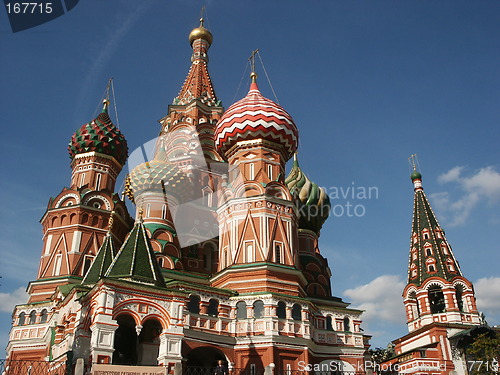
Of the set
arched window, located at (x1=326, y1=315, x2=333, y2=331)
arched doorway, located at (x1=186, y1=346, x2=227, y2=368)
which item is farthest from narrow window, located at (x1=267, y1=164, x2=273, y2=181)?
arched doorway, located at (x1=186, y1=346, x2=227, y2=368)

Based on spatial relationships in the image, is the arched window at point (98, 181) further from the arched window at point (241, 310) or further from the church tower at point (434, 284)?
the church tower at point (434, 284)

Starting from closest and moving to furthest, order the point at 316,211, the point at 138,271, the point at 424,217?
the point at 138,271
the point at 316,211
the point at 424,217

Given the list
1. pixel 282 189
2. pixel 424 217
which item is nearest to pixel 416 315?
pixel 424 217

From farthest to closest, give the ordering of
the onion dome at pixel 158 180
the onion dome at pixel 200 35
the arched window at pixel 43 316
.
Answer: the onion dome at pixel 200 35, the onion dome at pixel 158 180, the arched window at pixel 43 316

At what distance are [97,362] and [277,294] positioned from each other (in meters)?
9.32

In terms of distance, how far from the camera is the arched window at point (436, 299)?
29266mm

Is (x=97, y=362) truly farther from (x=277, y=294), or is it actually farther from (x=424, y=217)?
(x=424, y=217)

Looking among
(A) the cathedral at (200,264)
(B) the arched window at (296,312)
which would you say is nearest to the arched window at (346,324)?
(A) the cathedral at (200,264)

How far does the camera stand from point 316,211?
3033cm

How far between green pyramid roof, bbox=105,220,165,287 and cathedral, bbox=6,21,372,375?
0.14 feet

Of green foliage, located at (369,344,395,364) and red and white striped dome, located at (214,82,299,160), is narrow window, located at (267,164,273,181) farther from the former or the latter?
green foliage, located at (369,344,395,364)

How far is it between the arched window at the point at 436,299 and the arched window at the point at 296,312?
36.1 feet

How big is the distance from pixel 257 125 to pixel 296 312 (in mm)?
9998

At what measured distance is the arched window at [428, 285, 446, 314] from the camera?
29266 millimetres
